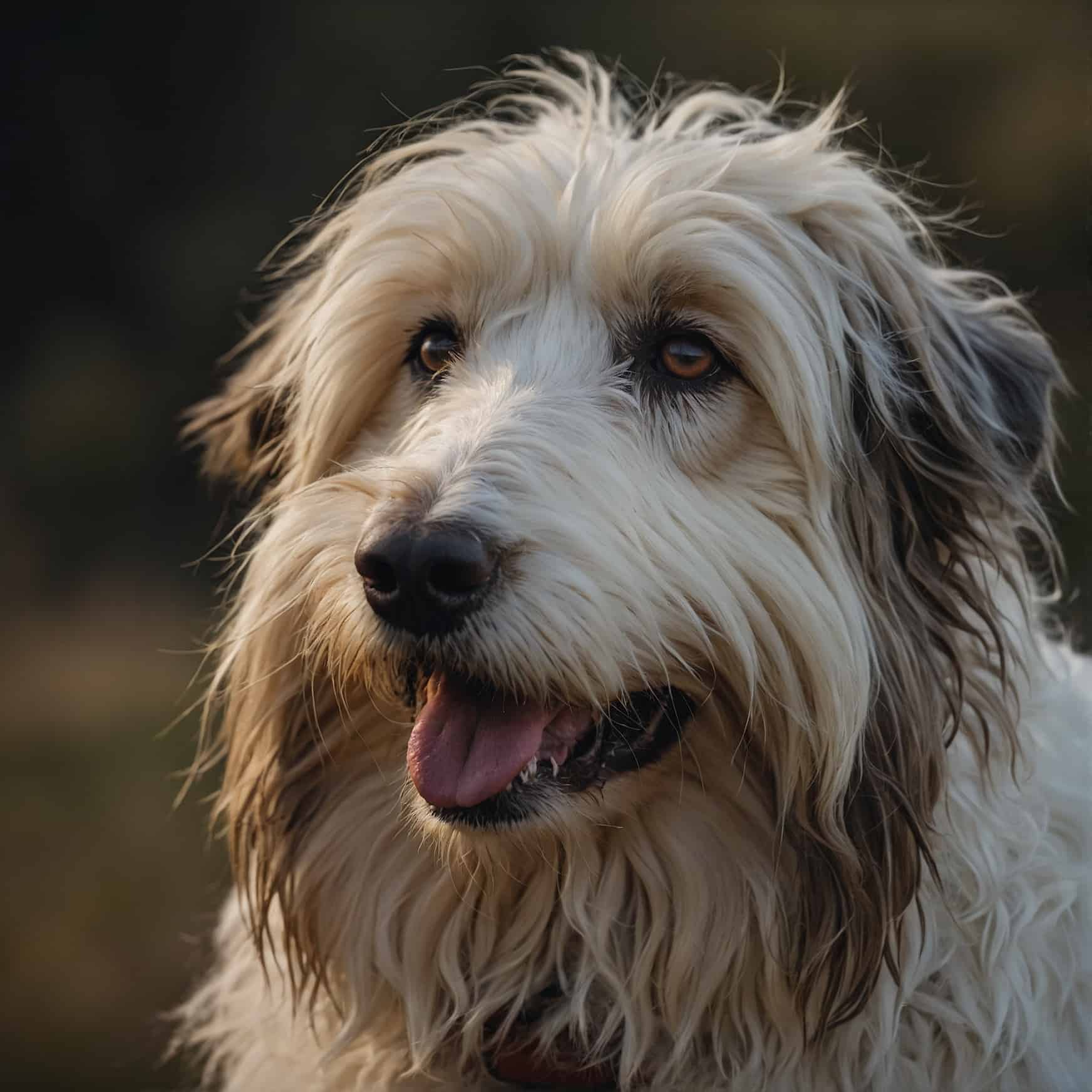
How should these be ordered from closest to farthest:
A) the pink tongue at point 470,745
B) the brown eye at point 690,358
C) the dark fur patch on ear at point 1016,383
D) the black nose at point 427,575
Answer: the black nose at point 427,575 < the pink tongue at point 470,745 < the brown eye at point 690,358 < the dark fur patch on ear at point 1016,383

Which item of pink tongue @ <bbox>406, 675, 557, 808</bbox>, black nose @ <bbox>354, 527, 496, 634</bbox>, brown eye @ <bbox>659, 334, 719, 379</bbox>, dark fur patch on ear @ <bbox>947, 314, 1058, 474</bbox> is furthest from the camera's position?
dark fur patch on ear @ <bbox>947, 314, 1058, 474</bbox>

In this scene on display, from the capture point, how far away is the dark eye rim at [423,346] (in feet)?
8.57

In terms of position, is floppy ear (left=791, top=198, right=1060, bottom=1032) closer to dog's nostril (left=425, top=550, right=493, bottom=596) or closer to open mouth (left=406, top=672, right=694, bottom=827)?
open mouth (left=406, top=672, right=694, bottom=827)

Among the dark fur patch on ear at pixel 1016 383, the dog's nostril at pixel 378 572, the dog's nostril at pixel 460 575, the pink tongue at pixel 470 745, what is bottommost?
the pink tongue at pixel 470 745

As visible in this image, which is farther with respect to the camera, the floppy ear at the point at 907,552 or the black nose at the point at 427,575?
the floppy ear at the point at 907,552

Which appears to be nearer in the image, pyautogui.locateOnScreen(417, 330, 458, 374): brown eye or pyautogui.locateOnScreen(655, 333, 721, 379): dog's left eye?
pyautogui.locateOnScreen(655, 333, 721, 379): dog's left eye

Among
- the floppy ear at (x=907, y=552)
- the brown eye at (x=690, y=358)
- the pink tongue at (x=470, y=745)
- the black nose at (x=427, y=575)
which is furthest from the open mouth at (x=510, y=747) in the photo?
the brown eye at (x=690, y=358)

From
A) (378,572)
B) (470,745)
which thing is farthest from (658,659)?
(378,572)

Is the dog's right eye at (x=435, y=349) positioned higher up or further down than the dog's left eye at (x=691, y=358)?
further down

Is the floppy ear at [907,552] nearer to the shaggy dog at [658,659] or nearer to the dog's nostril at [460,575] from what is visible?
the shaggy dog at [658,659]

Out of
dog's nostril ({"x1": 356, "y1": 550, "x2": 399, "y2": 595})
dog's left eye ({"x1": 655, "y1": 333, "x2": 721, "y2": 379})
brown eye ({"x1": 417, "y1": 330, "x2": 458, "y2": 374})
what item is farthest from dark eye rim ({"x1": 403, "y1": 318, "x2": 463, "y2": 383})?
dog's nostril ({"x1": 356, "y1": 550, "x2": 399, "y2": 595})

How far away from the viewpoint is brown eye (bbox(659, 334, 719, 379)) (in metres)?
2.43

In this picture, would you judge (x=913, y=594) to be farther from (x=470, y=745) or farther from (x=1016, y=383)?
(x=470, y=745)

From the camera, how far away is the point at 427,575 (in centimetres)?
210
